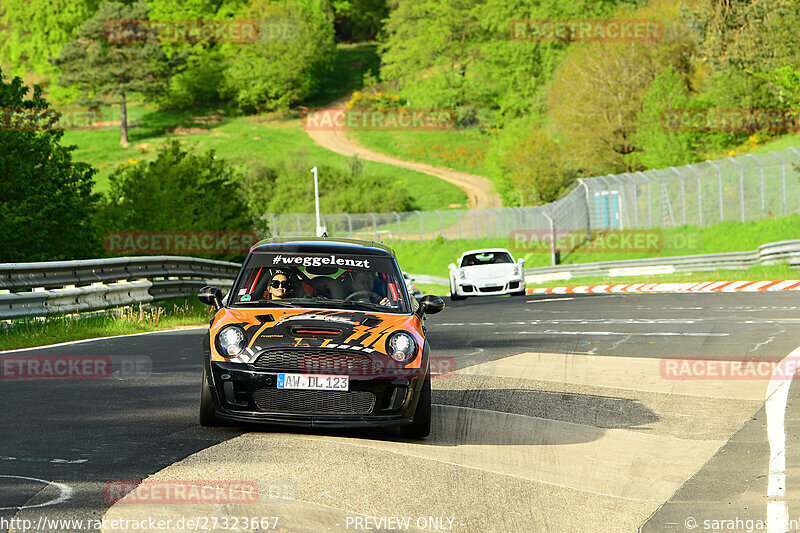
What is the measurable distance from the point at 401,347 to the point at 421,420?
587mm

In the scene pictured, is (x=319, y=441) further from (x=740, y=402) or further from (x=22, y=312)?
(x=22, y=312)

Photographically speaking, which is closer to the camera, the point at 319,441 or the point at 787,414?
the point at 319,441

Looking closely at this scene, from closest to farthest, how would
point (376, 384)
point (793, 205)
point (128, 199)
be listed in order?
point (376, 384)
point (128, 199)
point (793, 205)

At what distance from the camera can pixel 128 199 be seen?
1259 inches

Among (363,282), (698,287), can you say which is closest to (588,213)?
(698,287)

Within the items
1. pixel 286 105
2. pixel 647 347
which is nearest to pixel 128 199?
pixel 647 347

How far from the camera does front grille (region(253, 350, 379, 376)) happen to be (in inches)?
299

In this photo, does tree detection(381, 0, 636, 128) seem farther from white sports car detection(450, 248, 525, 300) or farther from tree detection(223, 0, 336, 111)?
white sports car detection(450, 248, 525, 300)

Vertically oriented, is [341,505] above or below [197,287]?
above

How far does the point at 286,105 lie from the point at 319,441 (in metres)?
120

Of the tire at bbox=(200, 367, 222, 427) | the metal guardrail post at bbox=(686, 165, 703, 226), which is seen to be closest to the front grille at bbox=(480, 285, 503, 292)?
the metal guardrail post at bbox=(686, 165, 703, 226)

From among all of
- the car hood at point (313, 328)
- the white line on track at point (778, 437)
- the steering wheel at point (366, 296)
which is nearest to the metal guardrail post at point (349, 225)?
the white line on track at point (778, 437)

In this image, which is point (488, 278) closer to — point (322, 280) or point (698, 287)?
point (698, 287)

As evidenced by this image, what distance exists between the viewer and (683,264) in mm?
38281
